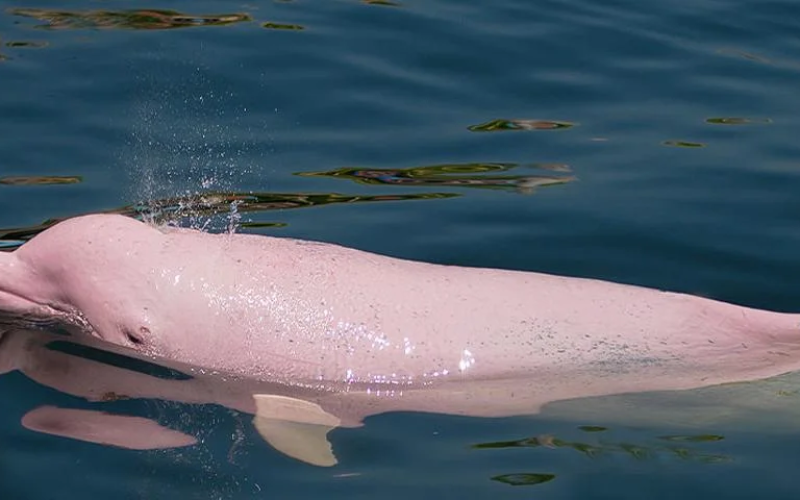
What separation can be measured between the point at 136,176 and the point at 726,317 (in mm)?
4420

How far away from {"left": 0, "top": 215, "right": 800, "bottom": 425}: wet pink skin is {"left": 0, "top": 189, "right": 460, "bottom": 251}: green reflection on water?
172 centimetres

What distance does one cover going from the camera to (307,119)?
38.0 ft

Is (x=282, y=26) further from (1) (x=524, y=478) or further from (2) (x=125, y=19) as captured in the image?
(1) (x=524, y=478)

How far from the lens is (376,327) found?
7.87 meters

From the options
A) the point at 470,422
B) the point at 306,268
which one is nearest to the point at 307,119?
the point at 306,268

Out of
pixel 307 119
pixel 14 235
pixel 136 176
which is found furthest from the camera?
pixel 307 119

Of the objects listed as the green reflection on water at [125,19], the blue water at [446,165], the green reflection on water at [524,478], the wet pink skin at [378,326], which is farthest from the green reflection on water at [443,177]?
the green reflection on water at [524,478]

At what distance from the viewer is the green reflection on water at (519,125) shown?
Answer: 1162 centimetres

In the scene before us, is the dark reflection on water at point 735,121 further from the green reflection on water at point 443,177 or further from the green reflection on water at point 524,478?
the green reflection on water at point 524,478

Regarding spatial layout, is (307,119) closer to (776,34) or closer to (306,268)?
(306,268)

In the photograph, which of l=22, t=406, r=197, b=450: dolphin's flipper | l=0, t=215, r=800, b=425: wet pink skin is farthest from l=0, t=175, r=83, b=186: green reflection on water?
l=22, t=406, r=197, b=450: dolphin's flipper

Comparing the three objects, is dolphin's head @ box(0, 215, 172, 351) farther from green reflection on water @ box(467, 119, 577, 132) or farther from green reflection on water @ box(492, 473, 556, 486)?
green reflection on water @ box(467, 119, 577, 132)

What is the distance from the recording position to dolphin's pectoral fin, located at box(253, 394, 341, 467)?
718 cm

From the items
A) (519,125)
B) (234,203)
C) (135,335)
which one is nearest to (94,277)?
(135,335)
